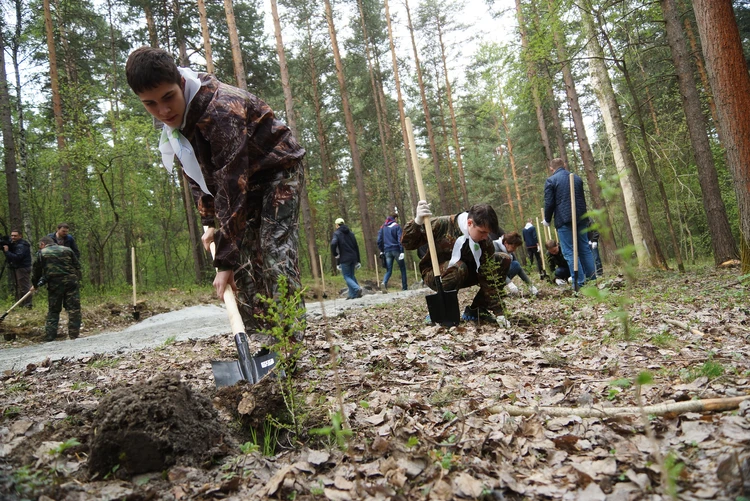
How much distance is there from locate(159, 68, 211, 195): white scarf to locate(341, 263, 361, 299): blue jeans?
392 inches

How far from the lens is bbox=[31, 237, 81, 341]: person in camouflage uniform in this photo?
28.7 feet

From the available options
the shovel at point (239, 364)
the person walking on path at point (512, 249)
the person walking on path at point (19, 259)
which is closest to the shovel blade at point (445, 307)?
the shovel at point (239, 364)

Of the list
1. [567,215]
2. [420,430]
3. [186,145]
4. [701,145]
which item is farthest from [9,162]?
[701,145]

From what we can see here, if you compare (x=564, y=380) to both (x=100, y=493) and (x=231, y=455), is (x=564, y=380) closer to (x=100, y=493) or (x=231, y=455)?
(x=231, y=455)

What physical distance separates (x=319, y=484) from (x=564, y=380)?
1.64 metres

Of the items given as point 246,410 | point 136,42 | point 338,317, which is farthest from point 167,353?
point 136,42

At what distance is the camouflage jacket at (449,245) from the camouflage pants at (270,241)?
6.67ft

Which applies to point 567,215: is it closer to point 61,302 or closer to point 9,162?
point 61,302

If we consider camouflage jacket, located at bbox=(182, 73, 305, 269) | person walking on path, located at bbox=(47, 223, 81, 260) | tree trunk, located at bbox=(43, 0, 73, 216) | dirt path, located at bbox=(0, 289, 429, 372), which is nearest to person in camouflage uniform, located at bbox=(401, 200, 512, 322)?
dirt path, located at bbox=(0, 289, 429, 372)

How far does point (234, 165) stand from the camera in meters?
2.74

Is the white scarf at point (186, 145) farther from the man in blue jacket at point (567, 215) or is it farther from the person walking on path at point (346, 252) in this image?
the person walking on path at point (346, 252)

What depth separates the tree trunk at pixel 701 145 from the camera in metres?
7.76

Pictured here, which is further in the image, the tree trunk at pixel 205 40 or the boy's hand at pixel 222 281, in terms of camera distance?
the tree trunk at pixel 205 40

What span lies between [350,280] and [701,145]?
877cm
